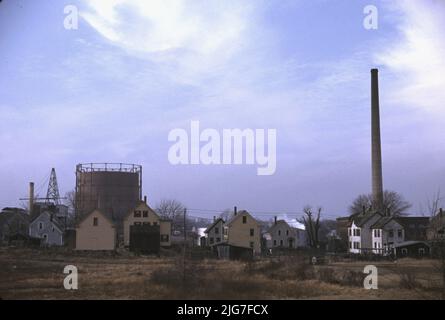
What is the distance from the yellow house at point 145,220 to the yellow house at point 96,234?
1.68 metres

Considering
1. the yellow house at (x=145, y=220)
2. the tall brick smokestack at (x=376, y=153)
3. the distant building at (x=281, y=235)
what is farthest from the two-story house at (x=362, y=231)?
the yellow house at (x=145, y=220)

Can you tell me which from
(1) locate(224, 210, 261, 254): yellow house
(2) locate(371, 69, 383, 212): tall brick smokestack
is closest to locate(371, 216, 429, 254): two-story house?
(2) locate(371, 69, 383, 212): tall brick smokestack

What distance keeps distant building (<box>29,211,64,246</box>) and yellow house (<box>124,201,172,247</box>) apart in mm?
14742

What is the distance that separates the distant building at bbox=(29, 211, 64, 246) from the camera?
204 ft

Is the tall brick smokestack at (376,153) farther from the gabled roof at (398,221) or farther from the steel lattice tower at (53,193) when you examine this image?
the steel lattice tower at (53,193)

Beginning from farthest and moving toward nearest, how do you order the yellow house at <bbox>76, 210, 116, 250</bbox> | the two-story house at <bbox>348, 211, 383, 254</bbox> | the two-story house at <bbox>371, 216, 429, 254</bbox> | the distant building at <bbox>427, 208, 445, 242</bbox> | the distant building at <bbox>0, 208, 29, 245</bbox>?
1. the distant building at <bbox>0, 208, 29, 245</bbox>
2. the two-story house at <bbox>348, 211, 383, 254</bbox>
3. the two-story house at <bbox>371, 216, 429, 254</bbox>
4. the yellow house at <bbox>76, 210, 116, 250</bbox>
5. the distant building at <bbox>427, 208, 445, 242</bbox>

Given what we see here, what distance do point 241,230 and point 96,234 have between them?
12.8 m

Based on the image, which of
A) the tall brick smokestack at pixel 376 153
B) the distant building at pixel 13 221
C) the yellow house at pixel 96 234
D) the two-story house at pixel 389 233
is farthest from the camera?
the distant building at pixel 13 221

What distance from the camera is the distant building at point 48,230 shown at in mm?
62188

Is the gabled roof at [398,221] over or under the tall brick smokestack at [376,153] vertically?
under

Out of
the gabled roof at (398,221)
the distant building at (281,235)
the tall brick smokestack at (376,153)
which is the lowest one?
the distant building at (281,235)

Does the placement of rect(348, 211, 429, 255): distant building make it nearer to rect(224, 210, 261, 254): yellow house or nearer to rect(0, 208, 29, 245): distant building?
rect(224, 210, 261, 254): yellow house
